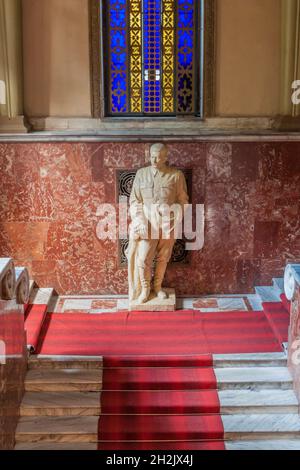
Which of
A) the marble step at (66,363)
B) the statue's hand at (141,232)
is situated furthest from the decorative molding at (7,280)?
the statue's hand at (141,232)

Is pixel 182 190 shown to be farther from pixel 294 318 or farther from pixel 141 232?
pixel 294 318

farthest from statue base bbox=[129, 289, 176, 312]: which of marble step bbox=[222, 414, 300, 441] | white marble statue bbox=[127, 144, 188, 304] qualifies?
marble step bbox=[222, 414, 300, 441]

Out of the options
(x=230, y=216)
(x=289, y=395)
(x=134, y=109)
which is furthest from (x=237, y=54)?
(x=289, y=395)

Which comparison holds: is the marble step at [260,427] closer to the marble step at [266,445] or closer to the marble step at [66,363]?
the marble step at [266,445]

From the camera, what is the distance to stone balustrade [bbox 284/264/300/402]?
6.43 metres

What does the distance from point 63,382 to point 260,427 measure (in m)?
1.89

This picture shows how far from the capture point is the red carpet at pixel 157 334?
709 centimetres

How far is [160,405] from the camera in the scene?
639 cm

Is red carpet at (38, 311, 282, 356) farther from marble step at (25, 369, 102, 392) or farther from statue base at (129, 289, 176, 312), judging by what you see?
marble step at (25, 369, 102, 392)

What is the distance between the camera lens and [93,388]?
662 centimetres

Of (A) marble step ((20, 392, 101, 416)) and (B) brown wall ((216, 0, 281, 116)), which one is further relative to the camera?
(B) brown wall ((216, 0, 281, 116))

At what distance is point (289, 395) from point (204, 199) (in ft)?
8.84

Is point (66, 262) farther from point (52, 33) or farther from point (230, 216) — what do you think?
point (52, 33)

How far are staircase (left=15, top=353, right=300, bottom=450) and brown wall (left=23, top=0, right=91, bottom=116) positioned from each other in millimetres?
3207
